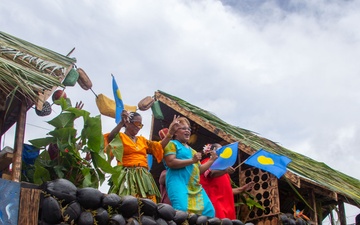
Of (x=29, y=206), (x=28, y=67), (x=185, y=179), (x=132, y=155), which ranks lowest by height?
(x=29, y=206)

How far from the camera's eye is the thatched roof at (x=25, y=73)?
5.32m

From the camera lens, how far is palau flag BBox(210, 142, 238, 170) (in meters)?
6.97

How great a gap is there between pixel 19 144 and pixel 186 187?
2.02 meters

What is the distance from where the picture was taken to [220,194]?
7.11m

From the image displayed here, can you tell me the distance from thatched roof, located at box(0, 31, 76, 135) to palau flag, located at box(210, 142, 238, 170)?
2.08 meters

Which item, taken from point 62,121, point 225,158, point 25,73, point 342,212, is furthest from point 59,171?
point 342,212

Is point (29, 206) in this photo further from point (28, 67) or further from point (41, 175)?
point (28, 67)

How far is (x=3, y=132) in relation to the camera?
273 inches

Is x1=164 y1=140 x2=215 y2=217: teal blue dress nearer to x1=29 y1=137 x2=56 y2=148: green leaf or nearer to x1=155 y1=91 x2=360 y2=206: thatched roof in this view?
x1=155 y1=91 x2=360 y2=206: thatched roof

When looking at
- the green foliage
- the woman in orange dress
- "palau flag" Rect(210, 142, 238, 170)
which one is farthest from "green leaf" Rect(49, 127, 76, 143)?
"palau flag" Rect(210, 142, 238, 170)

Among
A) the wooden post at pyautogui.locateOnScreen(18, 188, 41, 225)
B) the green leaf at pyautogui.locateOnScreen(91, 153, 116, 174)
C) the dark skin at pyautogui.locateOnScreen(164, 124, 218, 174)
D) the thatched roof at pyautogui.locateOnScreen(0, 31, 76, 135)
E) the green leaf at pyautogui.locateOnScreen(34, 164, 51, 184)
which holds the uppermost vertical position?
the thatched roof at pyautogui.locateOnScreen(0, 31, 76, 135)

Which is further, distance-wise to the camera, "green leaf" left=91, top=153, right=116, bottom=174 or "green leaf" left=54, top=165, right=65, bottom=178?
"green leaf" left=91, top=153, right=116, bottom=174

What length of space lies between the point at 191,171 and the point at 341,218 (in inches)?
121

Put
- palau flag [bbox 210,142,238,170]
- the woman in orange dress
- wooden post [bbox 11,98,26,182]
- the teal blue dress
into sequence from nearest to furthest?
wooden post [bbox 11,98,26,182] < the woman in orange dress < the teal blue dress < palau flag [bbox 210,142,238,170]
